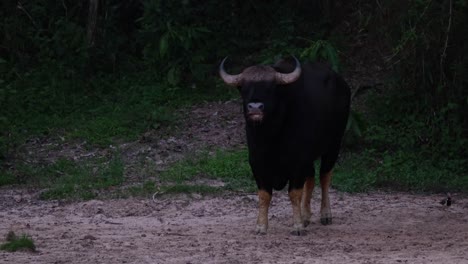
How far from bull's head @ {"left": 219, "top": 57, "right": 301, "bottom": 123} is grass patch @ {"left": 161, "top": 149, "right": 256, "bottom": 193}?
2712mm

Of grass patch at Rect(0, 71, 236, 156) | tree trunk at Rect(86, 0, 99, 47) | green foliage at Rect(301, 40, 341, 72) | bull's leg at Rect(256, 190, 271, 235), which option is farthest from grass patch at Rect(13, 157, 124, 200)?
tree trunk at Rect(86, 0, 99, 47)

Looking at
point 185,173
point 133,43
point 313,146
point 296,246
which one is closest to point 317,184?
point 185,173

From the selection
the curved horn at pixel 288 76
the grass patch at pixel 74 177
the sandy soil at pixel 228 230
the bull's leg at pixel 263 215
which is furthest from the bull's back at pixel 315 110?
the grass patch at pixel 74 177

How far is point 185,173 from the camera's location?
13.2 m

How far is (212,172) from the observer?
13320 millimetres

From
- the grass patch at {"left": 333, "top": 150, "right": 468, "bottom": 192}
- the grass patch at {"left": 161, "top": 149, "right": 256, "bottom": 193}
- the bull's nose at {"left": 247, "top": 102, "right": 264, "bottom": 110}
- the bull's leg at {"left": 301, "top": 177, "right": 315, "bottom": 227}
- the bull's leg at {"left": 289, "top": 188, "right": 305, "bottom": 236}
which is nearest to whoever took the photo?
the bull's nose at {"left": 247, "top": 102, "right": 264, "bottom": 110}

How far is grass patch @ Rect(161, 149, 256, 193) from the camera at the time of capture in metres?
12.7

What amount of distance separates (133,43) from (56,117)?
9.38 feet

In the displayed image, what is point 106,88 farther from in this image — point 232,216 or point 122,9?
point 232,216

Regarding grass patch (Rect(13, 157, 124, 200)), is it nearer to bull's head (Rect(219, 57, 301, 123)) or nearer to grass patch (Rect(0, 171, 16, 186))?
grass patch (Rect(0, 171, 16, 186))

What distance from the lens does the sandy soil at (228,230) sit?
352 inches

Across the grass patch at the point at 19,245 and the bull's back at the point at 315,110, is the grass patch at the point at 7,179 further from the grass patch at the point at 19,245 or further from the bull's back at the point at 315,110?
the bull's back at the point at 315,110

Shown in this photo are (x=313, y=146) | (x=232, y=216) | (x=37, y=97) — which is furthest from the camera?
(x=37, y=97)

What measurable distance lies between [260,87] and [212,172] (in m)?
3.54
